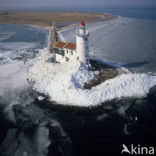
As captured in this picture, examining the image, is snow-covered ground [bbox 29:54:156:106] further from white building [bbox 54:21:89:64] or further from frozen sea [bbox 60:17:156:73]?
frozen sea [bbox 60:17:156:73]

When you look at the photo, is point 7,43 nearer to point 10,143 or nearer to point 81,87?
point 81,87

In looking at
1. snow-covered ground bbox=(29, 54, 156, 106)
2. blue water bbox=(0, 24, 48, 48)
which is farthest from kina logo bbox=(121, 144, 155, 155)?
blue water bbox=(0, 24, 48, 48)

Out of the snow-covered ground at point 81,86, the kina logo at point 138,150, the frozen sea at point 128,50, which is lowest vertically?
the kina logo at point 138,150

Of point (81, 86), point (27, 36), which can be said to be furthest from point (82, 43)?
point (27, 36)

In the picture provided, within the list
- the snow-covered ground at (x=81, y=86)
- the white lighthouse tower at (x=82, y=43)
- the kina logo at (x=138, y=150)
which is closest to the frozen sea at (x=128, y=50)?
the snow-covered ground at (x=81, y=86)

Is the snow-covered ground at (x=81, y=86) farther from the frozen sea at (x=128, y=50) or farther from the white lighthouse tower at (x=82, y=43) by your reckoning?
the frozen sea at (x=128, y=50)

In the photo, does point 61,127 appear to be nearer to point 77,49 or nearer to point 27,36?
point 77,49
